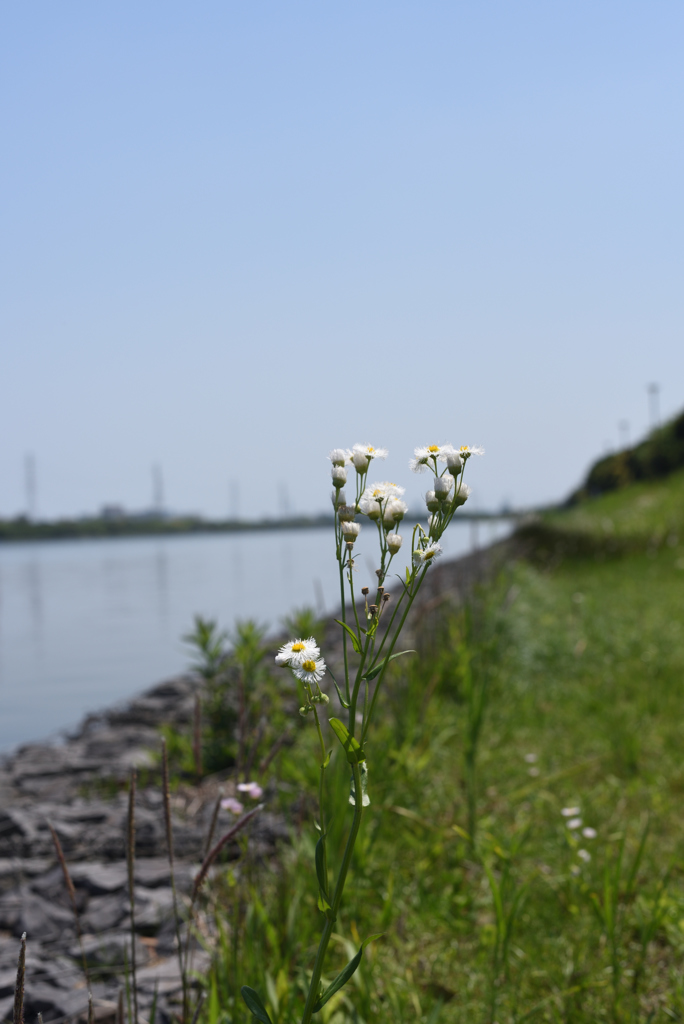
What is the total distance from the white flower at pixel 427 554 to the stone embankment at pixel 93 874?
1.06 meters

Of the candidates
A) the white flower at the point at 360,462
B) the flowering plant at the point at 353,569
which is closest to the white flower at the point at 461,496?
the flowering plant at the point at 353,569

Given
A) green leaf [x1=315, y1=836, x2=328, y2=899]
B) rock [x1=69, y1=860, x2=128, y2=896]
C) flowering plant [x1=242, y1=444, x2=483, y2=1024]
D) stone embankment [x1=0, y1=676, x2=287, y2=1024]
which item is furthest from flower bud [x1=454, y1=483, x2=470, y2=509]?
rock [x1=69, y1=860, x2=128, y2=896]

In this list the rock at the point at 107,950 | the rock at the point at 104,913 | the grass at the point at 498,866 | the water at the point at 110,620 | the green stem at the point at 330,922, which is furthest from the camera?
the water at the point at 110,620

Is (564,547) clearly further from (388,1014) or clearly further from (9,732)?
(388,1014)

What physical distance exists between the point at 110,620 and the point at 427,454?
11657 millimetres

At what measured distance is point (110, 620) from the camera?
476 inches

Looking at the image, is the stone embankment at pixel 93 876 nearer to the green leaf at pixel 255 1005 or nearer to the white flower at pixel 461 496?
the green leaf at pixel 255 1005

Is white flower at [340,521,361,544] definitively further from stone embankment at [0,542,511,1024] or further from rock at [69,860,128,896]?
rock at [69,860,128,896]

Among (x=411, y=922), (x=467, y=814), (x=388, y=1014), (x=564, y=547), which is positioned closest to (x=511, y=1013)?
(x=388, y=1014)

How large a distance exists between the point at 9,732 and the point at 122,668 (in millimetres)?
2429

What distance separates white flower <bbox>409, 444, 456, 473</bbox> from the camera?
1.26 meters

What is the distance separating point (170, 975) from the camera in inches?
84.8

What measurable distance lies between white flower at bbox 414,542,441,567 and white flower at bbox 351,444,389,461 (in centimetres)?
20

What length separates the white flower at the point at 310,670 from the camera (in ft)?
3.69
